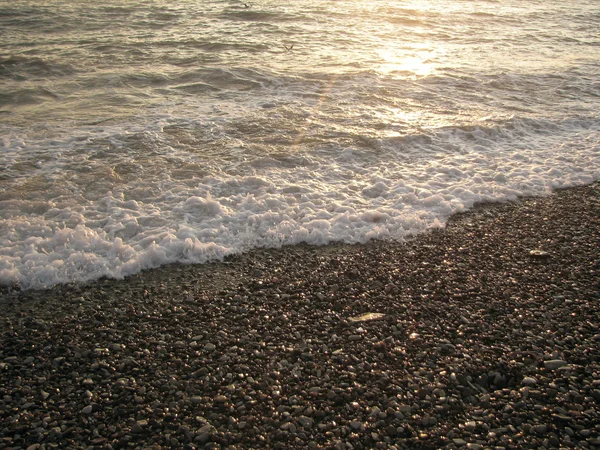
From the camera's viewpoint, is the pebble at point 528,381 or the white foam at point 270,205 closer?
the pebble at point 528,381

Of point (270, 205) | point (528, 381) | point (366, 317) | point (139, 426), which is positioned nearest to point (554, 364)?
point (528, 381)

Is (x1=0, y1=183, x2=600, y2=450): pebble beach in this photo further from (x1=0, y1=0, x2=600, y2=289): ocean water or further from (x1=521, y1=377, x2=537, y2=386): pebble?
(x1=0, y1=0, x2=600, y2=289): ocean water

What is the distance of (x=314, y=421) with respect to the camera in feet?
13.1

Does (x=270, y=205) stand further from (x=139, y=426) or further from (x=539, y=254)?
(x=139, y=426)

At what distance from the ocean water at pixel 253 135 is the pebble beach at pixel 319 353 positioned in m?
0.69

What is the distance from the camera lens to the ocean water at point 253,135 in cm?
681

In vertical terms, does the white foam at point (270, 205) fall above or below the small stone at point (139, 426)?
above

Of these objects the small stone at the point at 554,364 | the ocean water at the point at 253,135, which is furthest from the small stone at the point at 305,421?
the ocean water at the point at 253,135

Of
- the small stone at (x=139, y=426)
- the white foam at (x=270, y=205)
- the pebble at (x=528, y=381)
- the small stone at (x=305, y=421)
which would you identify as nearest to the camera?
the small stone at (x=139, y=426)

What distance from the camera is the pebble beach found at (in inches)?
154

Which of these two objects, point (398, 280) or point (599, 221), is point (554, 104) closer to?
point (599, 221)

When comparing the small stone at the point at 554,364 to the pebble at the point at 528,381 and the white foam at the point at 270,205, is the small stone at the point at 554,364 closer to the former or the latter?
the pebble at the point at 528,381

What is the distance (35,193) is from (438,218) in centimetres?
658

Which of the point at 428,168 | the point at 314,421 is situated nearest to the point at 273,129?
the point at 428,168
